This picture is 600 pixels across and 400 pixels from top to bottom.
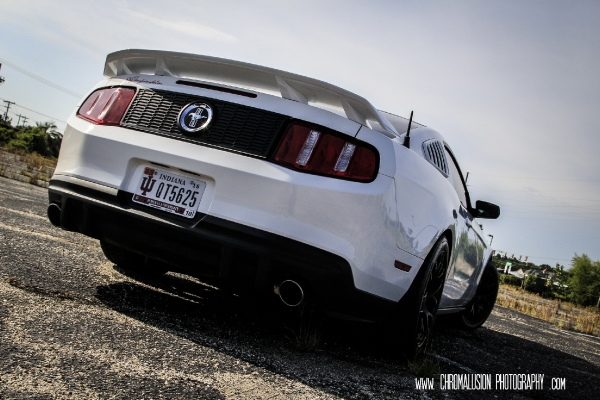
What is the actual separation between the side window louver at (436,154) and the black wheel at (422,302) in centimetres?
51

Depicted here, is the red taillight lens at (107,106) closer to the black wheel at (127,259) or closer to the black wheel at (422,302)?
the black wheel at (127,259)

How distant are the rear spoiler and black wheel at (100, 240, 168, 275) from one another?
4.37ft

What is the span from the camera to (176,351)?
8.13ft

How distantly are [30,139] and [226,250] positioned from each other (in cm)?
4256

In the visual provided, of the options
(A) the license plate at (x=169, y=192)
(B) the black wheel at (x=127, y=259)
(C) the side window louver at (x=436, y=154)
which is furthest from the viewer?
(B) the black wheel at (x=127, y=259)

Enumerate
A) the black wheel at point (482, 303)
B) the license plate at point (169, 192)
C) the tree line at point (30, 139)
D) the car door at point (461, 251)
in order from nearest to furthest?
1. the license plate at point (169, 192)
2. the car door at point (461, 251)
3. the black wheel at point (482, 303)
4. the tree line at point (30, 139)

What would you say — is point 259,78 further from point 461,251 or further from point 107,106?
point 461,251

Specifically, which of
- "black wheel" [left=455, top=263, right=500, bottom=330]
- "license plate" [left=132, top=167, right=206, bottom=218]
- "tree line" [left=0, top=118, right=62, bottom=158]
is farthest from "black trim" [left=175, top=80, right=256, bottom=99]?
"tree line" [left=0, top=118, right=62, bottom=158]

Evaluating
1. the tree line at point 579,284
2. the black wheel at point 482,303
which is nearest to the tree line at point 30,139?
the black wheel at point 482,303

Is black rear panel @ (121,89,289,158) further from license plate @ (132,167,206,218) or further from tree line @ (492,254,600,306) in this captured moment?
tree line @ (492,254,600,306)

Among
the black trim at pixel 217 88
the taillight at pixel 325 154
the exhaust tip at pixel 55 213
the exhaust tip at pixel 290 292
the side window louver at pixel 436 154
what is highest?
the side window louver at pixel 436 154

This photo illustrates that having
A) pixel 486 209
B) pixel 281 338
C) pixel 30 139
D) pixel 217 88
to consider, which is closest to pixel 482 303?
pixel 486 209

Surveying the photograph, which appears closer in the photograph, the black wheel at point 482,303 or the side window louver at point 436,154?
the side window louver at point 436,154

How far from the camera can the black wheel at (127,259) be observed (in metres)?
4.10
